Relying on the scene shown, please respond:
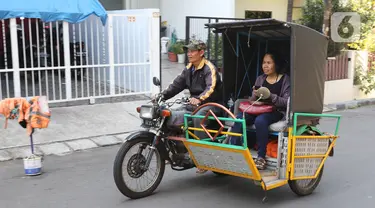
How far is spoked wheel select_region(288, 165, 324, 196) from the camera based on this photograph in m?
4.96

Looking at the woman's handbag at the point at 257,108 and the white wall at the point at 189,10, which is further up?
the white wall at the point at 189,10

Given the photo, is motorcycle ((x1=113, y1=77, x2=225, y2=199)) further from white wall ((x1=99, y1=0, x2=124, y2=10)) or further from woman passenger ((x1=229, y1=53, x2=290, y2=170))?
white wall ((x1=99, y1=0, x2=124, y2=10))

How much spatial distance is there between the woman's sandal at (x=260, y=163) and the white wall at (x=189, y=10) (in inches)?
Result: 403

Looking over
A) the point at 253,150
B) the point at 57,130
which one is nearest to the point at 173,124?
the point at 253,150

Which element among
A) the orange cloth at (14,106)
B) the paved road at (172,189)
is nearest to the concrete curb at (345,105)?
the paved road at (172,189)

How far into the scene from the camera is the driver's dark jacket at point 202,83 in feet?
17.5

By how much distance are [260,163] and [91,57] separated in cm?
630

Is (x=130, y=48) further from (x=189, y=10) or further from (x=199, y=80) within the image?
(x=189, y=10)

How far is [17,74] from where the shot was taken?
348 inches

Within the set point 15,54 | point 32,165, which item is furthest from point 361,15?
point 32,165

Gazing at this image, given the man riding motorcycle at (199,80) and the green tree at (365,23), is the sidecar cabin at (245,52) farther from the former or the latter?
the green tree at (365,23)

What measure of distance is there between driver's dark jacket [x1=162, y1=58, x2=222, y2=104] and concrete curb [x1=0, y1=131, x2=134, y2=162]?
2.40 m

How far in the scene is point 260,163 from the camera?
4840mm

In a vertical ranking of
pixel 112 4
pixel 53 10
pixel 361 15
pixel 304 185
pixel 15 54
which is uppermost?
pixel 112 4
